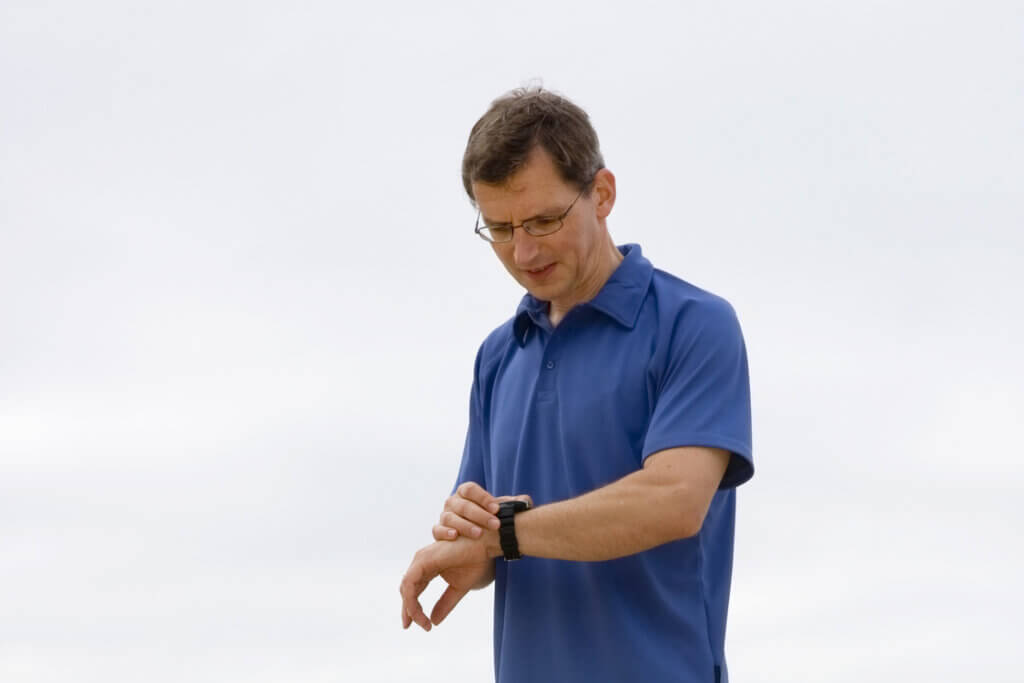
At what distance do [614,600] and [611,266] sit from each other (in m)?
0.95

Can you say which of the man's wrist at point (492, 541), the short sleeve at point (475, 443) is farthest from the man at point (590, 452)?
the short sleeve at point (475, 443)

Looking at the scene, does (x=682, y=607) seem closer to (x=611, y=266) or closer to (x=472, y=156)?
(x=611, y=266)

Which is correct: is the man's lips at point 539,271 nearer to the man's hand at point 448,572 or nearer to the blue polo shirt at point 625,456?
the blue polo shirt at point 625,456

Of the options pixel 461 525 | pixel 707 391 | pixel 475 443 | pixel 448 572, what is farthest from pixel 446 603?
pixel 707 391

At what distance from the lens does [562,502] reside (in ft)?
10.4

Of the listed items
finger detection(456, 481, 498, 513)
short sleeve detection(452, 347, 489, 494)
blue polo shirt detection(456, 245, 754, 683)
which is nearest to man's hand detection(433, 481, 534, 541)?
finger detection(456, 481, 498, 513)

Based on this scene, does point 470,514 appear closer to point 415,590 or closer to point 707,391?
point 415,590

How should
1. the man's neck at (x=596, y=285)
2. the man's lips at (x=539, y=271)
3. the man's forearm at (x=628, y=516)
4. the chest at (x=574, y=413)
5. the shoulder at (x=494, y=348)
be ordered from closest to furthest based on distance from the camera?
the man's forearm at (x=628, y=516) → the chest at (x=574, y=413) → the man's lips at (x=539, y=271) → the man's neck at (x=596, y=285) → the shoulder at (x=494, y=348)

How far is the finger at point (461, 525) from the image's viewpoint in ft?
10.7

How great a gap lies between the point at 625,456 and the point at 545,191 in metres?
0.73

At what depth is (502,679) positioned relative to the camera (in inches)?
139

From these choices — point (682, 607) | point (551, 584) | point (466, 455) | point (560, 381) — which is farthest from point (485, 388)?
point (682, 607)

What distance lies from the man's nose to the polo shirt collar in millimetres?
250

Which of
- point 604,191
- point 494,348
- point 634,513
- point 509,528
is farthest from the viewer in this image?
point 494,348
